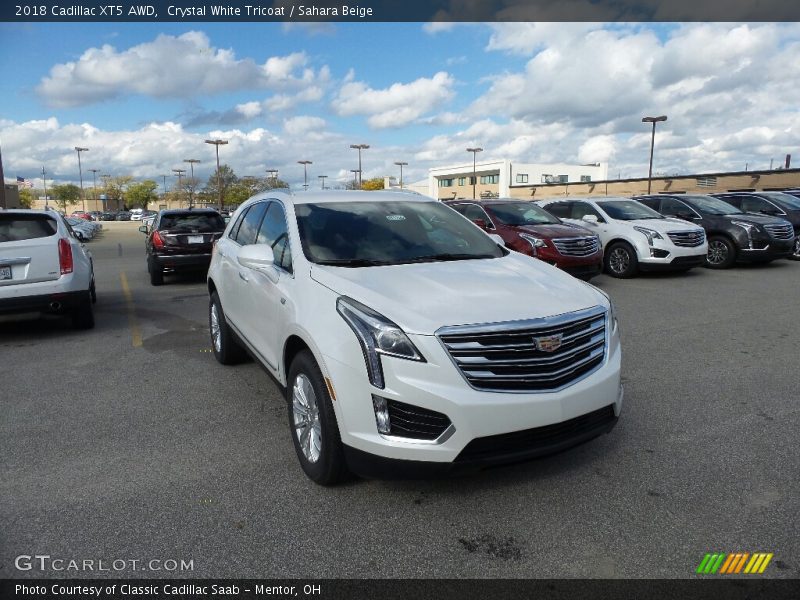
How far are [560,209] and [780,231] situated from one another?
4.81 metres

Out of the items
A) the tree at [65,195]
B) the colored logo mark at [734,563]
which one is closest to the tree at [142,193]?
the tree at [65,195]

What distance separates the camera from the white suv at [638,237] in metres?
11.2

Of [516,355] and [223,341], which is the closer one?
[516,355]

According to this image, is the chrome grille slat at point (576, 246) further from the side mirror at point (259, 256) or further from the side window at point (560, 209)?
the side mirror at point (259, 256)

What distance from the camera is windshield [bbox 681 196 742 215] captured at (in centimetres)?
1348

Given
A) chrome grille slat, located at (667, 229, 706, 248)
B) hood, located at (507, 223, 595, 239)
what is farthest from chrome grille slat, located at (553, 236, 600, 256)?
chrome grille slat, located at (667, 229, 706, 248)

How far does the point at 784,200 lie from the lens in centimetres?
1557

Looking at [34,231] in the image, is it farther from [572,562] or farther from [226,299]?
[572,562]

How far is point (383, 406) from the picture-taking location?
272 centimetres

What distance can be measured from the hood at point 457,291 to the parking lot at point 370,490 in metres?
1.03

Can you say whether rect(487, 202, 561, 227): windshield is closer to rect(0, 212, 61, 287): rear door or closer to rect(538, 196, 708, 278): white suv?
rect(538, 196, 708, 278): white suv

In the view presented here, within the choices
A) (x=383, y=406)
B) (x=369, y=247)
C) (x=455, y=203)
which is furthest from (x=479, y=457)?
(x=455, y=203)

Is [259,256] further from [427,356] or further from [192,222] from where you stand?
[192,222]

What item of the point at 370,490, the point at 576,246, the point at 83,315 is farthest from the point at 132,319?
the point at 576,246
